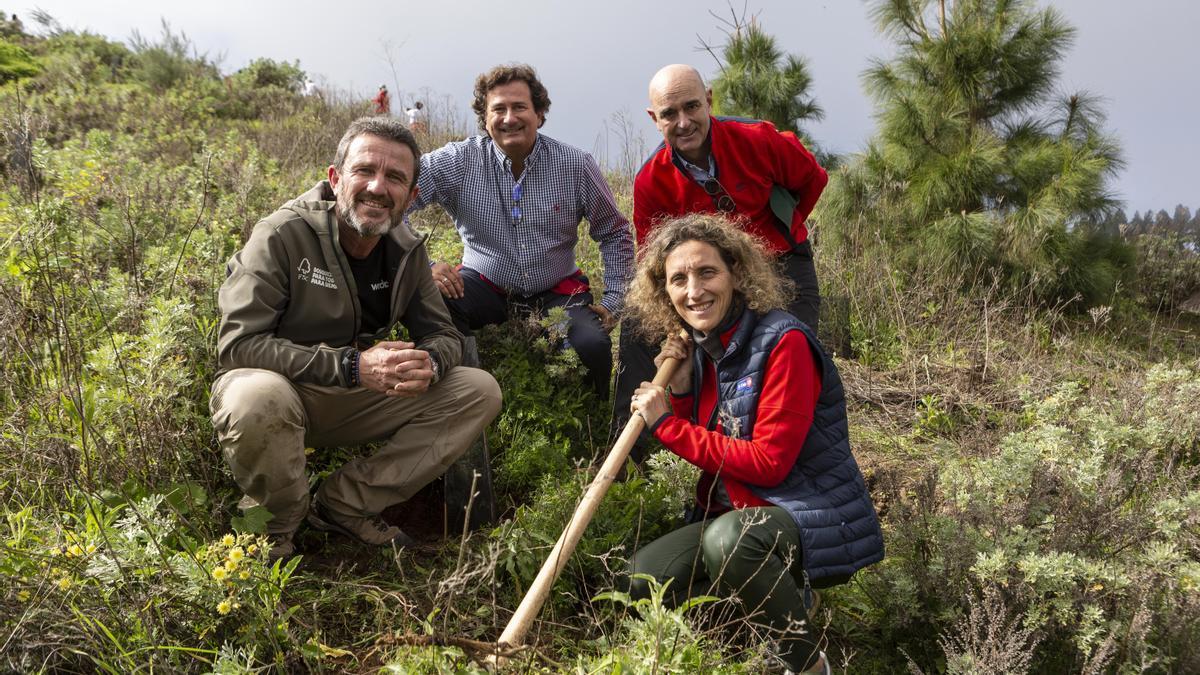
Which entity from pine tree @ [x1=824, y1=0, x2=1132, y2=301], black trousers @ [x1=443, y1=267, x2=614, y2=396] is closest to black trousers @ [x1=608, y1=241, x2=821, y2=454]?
black trousers @ [x1=443, y1=267, x2=614, y2=396]

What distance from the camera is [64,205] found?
369 cm

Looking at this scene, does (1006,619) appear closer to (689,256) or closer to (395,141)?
(689,256)

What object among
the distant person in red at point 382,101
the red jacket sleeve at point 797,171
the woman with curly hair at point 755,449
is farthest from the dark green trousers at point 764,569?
the distant person in red at point 382,101

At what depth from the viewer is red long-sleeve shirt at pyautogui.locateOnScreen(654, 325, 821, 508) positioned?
2426 millimetres

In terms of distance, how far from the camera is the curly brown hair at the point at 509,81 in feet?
13.1

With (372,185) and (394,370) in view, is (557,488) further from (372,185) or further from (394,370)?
(372,185)

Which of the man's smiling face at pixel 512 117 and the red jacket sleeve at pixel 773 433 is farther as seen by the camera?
the man's smiling face at pixel 512 117

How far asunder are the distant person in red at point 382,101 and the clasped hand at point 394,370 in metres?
10.7

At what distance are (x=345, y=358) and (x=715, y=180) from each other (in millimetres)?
2024

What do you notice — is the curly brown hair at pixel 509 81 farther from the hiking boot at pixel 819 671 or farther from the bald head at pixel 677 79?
the hiking boot at pixel 819 671

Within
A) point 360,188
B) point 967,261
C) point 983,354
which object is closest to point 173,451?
point 360,188

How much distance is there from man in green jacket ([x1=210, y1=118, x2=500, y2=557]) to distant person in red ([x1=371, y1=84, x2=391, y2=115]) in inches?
404

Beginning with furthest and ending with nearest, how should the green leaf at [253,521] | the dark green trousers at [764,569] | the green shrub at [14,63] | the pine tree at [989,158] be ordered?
the green shrub at [14,63] → the pine tree at [989,158] → the green leaf at [253,521] → the dark green trousers at [764,569]

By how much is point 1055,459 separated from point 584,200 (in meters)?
2.54
